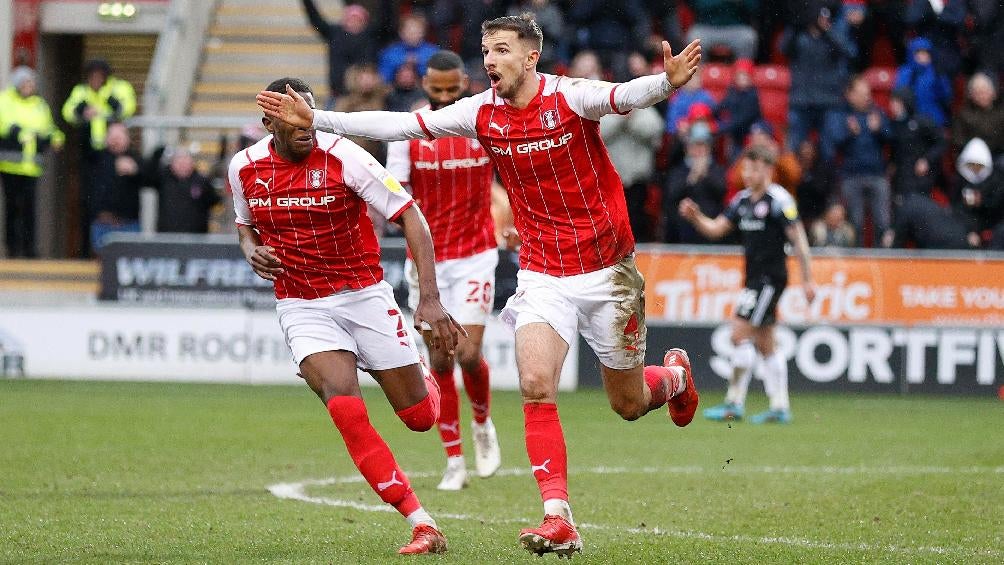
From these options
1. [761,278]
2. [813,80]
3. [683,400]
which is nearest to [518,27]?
[683,400]

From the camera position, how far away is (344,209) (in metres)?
7.73

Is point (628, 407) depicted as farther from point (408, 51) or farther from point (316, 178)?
point (408, 51)

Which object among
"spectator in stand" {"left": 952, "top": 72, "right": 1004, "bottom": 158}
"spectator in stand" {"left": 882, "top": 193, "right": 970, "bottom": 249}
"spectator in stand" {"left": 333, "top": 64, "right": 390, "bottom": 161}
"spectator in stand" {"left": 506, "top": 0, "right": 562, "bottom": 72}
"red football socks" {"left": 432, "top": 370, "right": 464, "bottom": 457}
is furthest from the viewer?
"spectator in stand" {"left": 506, "top": 0, "right": 562, "bottom": 72}

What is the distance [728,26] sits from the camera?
21672 mm

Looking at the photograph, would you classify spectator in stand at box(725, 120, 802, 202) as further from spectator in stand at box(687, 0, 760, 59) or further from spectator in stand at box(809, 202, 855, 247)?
spectator in stand at box(687, 0, 760, 59)

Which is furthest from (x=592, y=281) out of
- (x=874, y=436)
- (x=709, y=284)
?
(x=709, y=284)

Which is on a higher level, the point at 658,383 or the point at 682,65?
the point at 682,65

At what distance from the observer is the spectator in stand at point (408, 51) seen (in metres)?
21.4

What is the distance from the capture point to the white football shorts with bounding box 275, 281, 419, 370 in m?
7.71

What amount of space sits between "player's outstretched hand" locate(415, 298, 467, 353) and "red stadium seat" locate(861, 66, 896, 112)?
15.3 metres

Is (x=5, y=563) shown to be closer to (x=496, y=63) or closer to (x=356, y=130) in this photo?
(x=356, y=130)

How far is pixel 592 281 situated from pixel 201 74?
18.2m

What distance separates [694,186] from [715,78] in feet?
8.84

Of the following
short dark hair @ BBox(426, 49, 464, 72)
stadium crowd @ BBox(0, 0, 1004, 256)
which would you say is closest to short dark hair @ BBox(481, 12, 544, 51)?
short dark hair @ BBox(426, 49, 464, 72)
